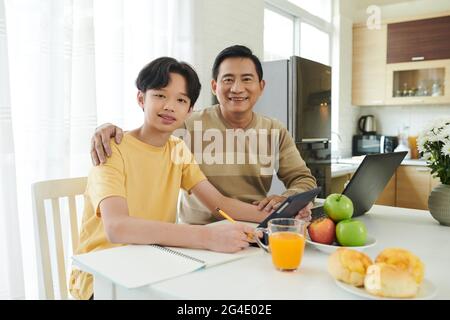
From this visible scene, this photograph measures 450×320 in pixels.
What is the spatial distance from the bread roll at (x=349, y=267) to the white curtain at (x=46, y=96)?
128cm

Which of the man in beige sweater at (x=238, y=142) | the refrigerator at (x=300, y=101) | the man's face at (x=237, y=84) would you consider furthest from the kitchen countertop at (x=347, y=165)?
the man's face at (x=237, y=84)

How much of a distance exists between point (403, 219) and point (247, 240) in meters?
0.74

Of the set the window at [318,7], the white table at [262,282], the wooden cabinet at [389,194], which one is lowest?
the wooden cabinet at [389,194]

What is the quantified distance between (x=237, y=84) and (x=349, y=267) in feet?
3.94

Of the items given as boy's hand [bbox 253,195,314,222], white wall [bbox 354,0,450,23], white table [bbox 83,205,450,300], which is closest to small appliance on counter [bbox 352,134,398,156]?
white wall [bbox 354,0,450,23]

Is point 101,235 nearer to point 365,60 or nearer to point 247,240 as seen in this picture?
point 247,240

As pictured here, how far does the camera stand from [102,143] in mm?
1304

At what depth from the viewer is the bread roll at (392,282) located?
728mm

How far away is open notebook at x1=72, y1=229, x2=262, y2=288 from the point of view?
841 millimetres

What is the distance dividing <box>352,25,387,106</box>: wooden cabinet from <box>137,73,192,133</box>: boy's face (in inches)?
140

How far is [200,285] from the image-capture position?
32.0 inches

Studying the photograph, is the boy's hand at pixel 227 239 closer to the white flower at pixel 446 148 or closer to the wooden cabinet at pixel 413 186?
the white flower at pixel 446 148

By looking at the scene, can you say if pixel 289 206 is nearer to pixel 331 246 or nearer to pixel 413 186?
pixel 331 246

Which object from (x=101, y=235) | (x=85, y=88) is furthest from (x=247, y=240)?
(x=85, y=88)
